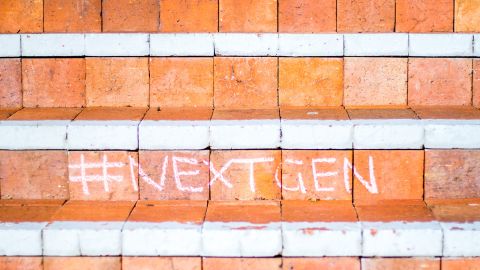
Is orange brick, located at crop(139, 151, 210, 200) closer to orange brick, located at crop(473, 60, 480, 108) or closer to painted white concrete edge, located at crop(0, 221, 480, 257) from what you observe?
painted white concrete edge, located at crop(0, 221, 480, 257)

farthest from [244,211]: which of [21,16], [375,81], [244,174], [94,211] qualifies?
[21,16]

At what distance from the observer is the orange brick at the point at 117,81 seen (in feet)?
17.1

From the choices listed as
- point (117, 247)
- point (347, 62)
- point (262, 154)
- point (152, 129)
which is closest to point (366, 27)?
point (347, 62)

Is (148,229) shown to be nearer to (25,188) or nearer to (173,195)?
(173,195)

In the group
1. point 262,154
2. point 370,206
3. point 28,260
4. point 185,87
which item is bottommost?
point 28,260

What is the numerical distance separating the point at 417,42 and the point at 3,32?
4226 millimetres

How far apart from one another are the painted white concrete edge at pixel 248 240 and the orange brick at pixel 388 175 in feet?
1.61

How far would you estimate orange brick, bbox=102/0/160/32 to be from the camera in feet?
17.7

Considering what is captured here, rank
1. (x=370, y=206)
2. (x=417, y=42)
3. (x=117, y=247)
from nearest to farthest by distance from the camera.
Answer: (x=117, y=247) < (x=370, y=206) < (x=417, y=42)

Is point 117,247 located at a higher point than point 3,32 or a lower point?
lower

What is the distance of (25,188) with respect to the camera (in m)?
4.63

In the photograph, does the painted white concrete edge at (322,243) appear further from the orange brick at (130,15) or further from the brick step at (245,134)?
the orange brick at (130,15)

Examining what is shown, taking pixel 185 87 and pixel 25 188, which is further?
pixel 185 87

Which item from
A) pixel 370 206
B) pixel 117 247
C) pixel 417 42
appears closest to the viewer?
pixel 117 247
